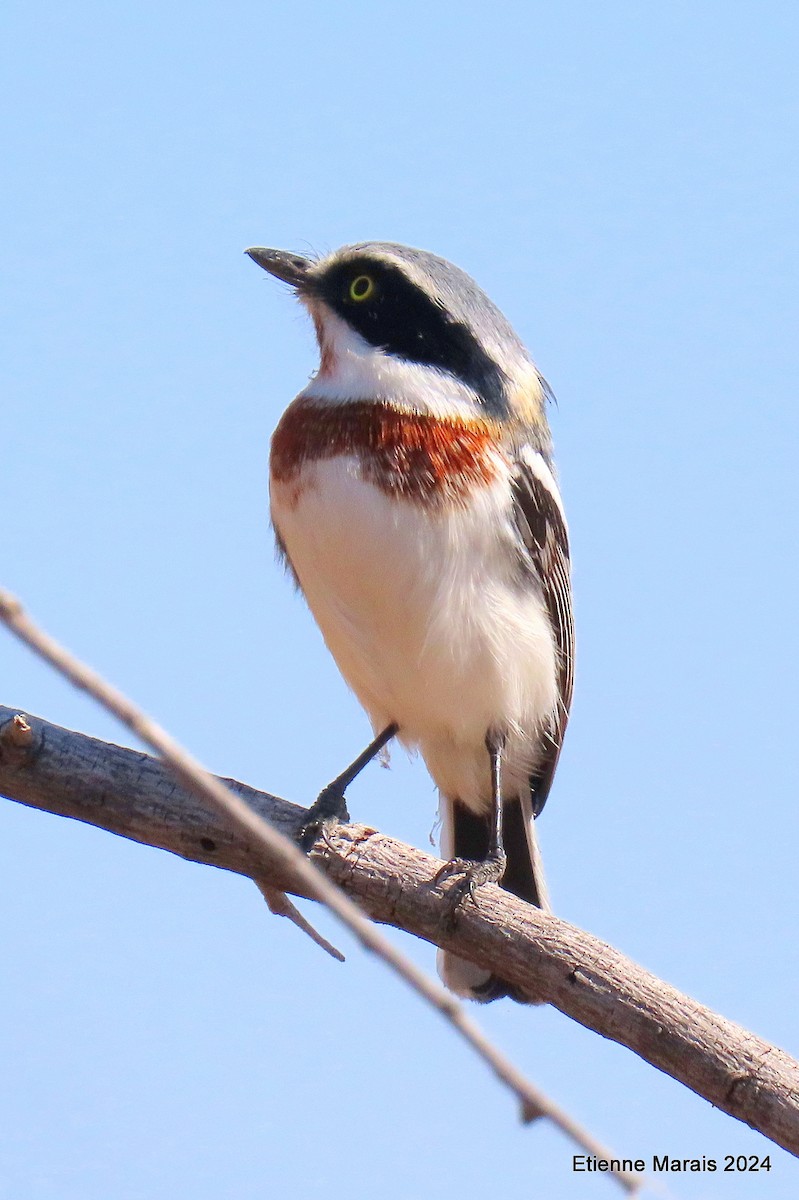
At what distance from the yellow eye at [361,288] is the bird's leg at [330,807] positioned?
1.97 metres

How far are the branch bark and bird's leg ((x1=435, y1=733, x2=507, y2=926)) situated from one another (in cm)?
4

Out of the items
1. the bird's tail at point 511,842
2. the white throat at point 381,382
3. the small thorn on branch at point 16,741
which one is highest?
the white throat at point 381,382

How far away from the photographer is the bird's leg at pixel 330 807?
4699mm

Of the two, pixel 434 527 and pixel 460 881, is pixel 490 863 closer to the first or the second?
pixel 460 881

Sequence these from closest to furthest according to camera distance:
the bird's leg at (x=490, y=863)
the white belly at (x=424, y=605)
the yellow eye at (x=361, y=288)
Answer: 1. the bird's leg at (x=490, y=863)
2. the white belly at (x=424, y=605)
3. the yellow eye at (x=361, y=288)

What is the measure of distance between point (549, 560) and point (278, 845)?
404 centimetres

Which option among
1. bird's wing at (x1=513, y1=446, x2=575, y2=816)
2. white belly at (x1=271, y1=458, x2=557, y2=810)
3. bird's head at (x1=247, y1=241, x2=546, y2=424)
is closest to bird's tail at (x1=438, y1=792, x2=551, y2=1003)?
bird's wing at (x1=513, y1=446, x2=575, y2=816)

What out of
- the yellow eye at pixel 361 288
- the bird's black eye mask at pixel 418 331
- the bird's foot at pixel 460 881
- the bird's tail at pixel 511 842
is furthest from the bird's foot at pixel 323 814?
the yellow eye at pixel 361 288

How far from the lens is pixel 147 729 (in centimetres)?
132

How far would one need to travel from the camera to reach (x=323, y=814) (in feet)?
15.8

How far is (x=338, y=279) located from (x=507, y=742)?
2.12m

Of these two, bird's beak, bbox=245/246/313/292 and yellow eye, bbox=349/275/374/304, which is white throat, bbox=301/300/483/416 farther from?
bird's beak, bbox=245/246/313/292

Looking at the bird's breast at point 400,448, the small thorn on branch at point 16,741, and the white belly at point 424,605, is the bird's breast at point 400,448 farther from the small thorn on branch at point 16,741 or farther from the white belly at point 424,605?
the small thorn on branch at point 16,741

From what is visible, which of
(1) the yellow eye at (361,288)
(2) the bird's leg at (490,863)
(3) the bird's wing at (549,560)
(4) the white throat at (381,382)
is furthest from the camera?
(1) the yellow eye at (361,288)
